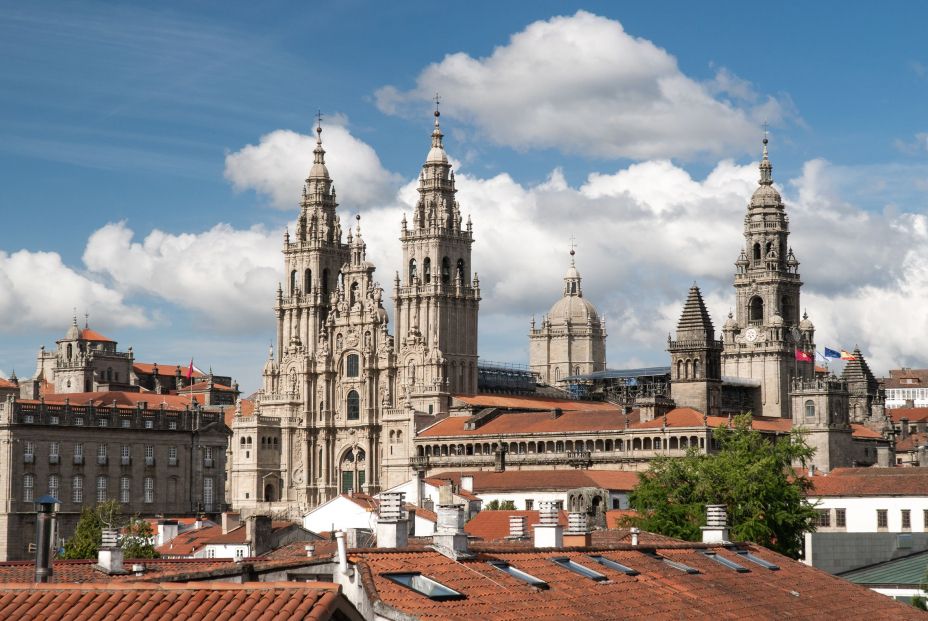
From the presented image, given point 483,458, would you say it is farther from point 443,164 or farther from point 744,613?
point 744,613

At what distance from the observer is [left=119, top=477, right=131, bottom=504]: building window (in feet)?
444

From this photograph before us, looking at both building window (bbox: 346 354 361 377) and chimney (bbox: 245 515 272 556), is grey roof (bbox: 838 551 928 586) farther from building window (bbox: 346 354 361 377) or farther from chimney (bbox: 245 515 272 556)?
building window (bbox: 346 354 361 377)

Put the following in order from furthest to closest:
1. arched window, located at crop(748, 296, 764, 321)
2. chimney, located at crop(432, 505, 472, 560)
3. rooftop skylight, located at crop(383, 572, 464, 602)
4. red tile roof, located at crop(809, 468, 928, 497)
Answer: arched window, located at crop(748, 296, 764, 321) → red tile roof, located at crop(809, 468, 928, 497) → chimney, located at crop(432, 505, 472, 560) → rooftop skylight, located at crop(383, 572, 464, 602)

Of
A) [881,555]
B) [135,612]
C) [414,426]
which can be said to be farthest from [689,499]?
[414,426]

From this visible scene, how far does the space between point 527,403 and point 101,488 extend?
49.9 meters

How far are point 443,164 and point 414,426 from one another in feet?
102

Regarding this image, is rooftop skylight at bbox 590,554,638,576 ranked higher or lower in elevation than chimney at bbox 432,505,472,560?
lower

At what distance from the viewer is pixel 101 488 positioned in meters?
134

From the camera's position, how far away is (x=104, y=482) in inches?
5315

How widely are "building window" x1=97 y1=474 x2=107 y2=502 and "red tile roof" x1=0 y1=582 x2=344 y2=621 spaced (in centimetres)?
11311

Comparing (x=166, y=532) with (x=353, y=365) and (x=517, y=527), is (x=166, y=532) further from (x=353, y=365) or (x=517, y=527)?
(x=353, y=365)

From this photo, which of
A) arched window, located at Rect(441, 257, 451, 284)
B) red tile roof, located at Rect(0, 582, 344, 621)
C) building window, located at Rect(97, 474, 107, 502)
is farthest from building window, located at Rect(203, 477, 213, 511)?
red tile roof, located at Rect(0, 582, 344, 621)

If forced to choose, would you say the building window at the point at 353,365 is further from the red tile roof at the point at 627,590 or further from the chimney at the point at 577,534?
the red tile roof at the point at 627,590

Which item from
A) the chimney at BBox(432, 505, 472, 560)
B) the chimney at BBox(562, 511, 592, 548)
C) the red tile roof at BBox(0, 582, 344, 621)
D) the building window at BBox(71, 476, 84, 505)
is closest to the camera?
the red tile roof at BBox(0, 582, 344, 621)
